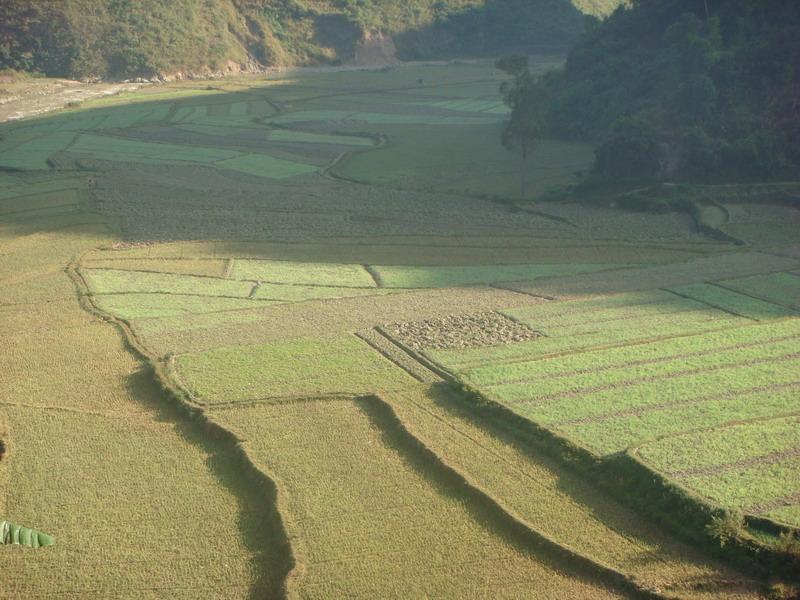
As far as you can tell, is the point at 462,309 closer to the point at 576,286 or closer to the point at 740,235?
the point at 576,286

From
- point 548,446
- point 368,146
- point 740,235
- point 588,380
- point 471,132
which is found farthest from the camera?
point 471,132

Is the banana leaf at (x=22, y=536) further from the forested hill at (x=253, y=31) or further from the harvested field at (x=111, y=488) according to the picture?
the forested hill at (x=253, y=31)

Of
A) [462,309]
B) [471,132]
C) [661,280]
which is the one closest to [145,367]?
[462,309]

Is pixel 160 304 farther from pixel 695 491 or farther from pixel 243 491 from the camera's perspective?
pixel 695 491

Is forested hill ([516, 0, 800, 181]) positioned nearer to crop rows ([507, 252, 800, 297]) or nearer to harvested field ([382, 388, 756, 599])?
crop rows ([507, 252, 800, 297])

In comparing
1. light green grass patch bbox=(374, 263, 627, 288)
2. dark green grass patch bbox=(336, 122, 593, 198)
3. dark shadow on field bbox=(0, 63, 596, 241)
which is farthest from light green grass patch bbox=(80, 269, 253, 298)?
dark green grass patch bbox=(336, 122, 593, 198)

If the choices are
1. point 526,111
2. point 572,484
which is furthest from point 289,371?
point 526,111

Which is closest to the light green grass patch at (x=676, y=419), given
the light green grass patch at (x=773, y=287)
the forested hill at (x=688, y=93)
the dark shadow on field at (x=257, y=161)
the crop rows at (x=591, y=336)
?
the crop rows at (x=591, y=336)
